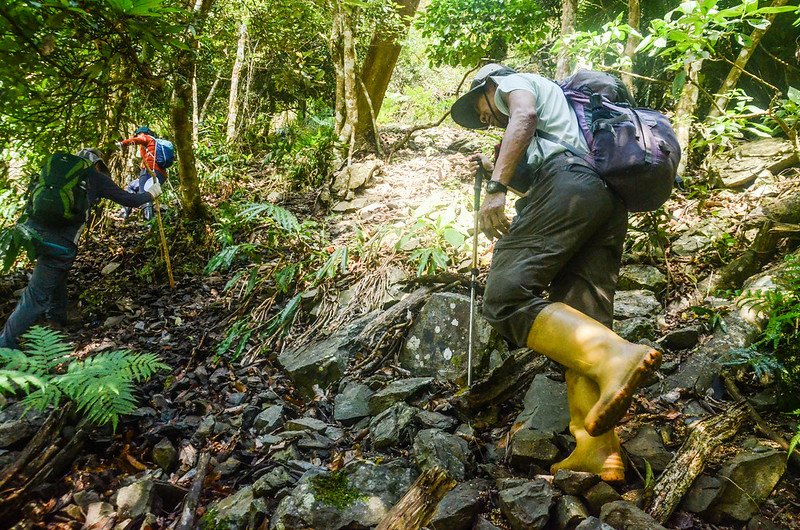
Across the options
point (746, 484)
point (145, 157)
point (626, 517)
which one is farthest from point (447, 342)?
point (145, 157)

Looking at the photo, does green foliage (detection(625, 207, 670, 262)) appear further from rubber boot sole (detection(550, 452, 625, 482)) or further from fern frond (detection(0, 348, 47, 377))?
fern frond (detection(0, 348, 47, 377))

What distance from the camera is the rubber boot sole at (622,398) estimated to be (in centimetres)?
194

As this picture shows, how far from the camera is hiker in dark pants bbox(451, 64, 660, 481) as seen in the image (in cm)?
208

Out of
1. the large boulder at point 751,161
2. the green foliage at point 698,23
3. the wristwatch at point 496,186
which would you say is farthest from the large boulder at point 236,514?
the large boulder at point 751,161

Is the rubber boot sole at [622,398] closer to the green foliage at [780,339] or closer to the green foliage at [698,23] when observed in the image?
the green foliage at [780,339]

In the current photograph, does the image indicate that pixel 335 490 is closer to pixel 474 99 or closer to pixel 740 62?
pixel 474 99

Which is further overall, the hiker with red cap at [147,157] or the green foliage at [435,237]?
the hiker with red cap at [147,157]

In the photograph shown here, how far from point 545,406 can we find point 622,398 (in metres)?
0.88

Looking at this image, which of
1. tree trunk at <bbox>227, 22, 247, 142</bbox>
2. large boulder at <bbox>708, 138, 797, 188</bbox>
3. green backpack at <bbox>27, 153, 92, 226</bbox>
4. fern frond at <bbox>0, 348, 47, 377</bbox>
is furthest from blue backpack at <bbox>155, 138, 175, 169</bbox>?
large boulder at <bbox>708, 138, 797, 188</bbox>

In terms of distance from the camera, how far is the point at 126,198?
5578 mm

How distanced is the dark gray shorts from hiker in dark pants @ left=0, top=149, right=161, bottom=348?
16.0ft

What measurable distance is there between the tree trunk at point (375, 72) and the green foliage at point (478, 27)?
598 mm

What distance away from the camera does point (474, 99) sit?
2.96 metres

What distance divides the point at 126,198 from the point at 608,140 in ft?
18.2
